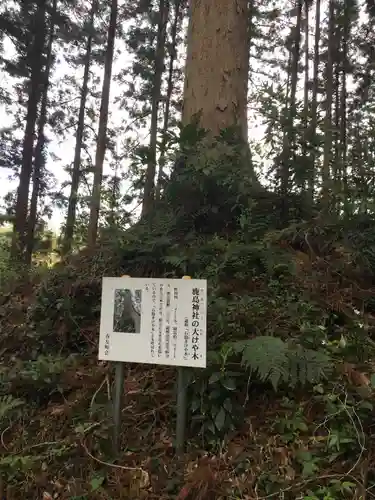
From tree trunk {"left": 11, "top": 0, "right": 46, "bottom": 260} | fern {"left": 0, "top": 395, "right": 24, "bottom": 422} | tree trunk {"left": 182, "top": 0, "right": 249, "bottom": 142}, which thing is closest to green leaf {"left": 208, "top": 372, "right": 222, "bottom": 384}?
fern {"left": 0, "top": 395, "right": 24, "bottom": 422}

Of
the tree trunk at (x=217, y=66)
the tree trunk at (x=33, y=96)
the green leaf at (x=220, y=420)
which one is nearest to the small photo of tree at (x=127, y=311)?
the green leaf at (x=220, y=420)

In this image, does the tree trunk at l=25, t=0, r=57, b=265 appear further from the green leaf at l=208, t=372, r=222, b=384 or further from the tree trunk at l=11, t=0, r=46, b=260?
the green leaf at l=208, t=372, r=222, b=384

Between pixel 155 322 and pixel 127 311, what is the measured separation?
214 millimetres

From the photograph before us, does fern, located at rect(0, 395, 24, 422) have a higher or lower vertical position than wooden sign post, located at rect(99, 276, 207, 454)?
lower

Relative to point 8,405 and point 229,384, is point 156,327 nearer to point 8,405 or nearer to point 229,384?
point 229,384

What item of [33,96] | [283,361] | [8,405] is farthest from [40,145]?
[283,361]

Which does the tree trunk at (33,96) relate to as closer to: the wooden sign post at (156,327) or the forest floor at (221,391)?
the forest floor at (221,391)

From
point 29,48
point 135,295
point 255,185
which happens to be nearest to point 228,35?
point 255,185

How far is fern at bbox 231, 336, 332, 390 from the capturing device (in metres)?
2.74

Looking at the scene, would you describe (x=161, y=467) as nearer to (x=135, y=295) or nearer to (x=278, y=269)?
(x=135, y=295)

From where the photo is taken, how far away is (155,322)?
2.85 m

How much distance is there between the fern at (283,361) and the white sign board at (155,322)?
346 millimetres

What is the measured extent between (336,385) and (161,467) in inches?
49.7

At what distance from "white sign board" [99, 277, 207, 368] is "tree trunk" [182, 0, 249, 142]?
10.2ft
